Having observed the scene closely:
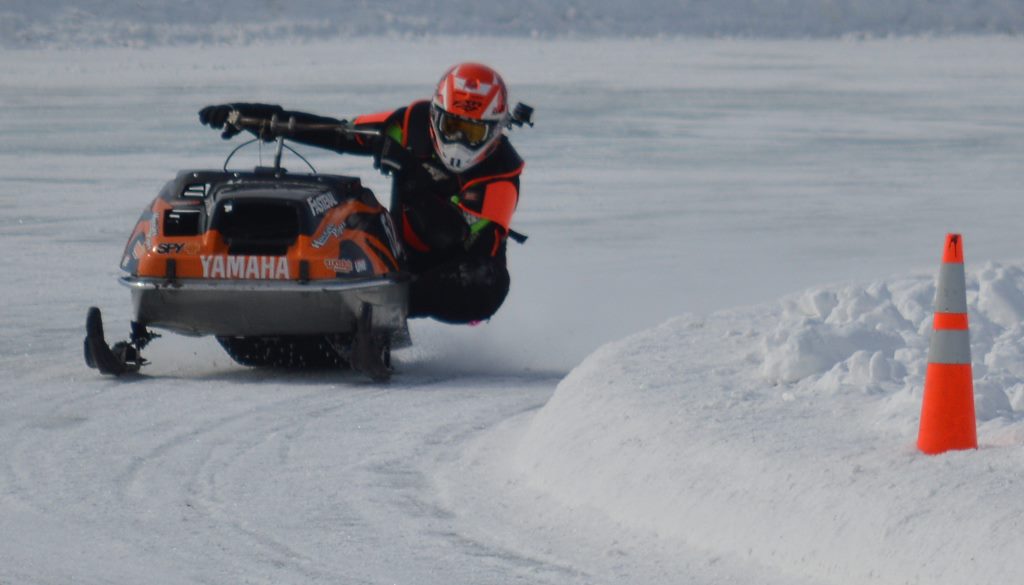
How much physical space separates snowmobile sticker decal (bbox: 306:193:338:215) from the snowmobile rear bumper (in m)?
0.38

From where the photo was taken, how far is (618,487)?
19.2ft

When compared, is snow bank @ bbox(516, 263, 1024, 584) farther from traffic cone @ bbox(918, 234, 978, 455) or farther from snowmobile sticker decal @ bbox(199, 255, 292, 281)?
snowmobile sticker decal @ bbox(199, 255, 292, 281)

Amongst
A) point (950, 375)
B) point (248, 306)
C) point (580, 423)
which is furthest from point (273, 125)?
point (950, 375)

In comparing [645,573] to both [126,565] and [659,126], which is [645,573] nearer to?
[126,565]

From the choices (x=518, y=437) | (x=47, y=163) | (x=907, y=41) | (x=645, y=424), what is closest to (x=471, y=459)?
(x=518, y=437)

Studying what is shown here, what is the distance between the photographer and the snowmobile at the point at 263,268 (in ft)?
27.8

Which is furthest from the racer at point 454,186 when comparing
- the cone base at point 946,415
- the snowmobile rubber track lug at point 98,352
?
the cone base at point 946,415

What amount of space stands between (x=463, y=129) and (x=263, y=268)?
142 cm

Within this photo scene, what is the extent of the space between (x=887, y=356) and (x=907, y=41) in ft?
129

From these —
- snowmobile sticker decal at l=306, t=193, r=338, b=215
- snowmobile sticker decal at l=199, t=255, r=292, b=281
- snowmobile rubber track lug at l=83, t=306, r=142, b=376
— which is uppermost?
snowmobile sticker decal at l=306, t=193, r=338, b=215

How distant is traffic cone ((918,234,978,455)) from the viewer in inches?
210

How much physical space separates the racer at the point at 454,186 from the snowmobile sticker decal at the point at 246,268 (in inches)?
41.9

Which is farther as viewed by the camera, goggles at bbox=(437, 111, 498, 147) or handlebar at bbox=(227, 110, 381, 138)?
handlebar at bbox=(227, 110, 381, 138)

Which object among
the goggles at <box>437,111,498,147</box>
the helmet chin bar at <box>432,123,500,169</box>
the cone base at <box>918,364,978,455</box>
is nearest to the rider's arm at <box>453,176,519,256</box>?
the helmet chin bar at <box>432,123,500,169</box>
